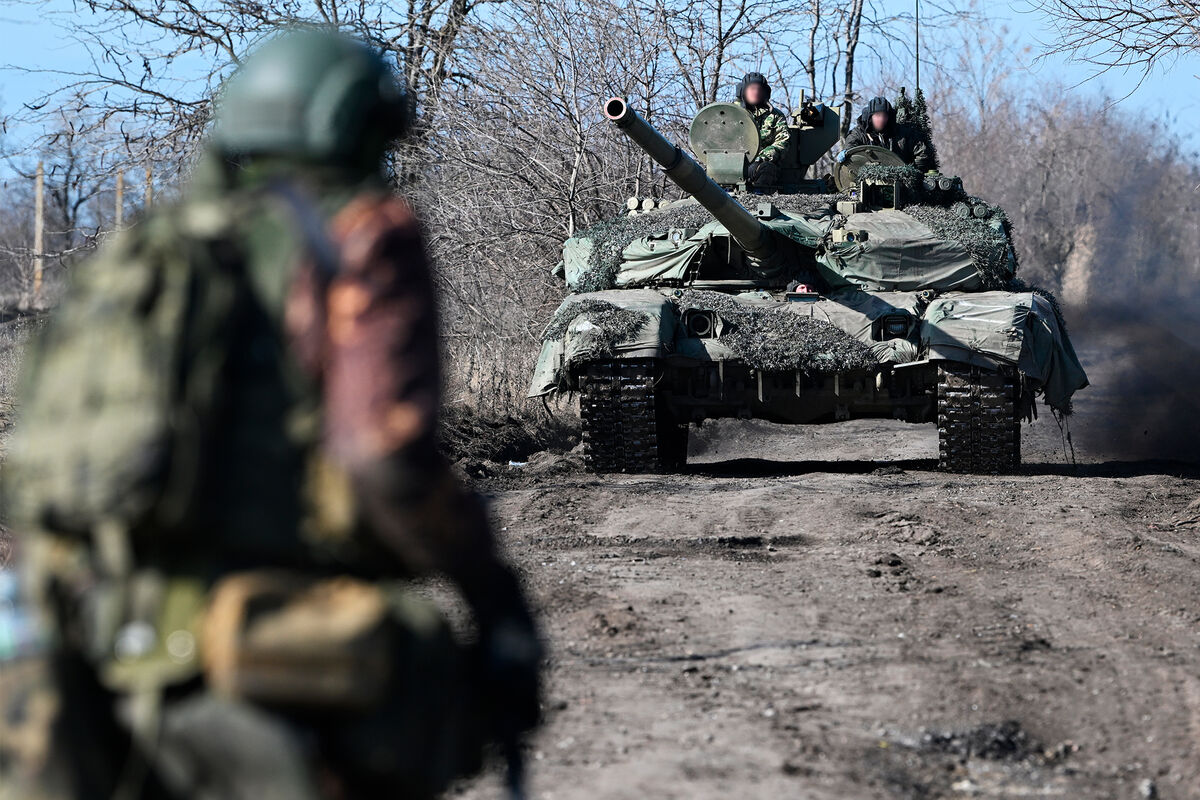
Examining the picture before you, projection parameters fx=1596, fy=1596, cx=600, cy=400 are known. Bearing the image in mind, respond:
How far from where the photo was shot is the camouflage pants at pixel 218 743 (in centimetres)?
192

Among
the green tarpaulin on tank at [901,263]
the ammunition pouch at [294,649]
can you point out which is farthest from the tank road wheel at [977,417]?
the ammunition pouch at [294,649]

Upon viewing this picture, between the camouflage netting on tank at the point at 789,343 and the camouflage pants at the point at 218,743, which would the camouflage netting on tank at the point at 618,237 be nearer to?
the camouflage netting on tank at the point at 789,343

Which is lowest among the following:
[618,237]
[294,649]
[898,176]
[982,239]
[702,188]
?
[294,649]

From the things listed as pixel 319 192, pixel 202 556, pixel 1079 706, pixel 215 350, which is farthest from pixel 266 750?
pixel 1079 706

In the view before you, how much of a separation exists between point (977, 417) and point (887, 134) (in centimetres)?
398

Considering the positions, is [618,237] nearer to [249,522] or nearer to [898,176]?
[898,176]

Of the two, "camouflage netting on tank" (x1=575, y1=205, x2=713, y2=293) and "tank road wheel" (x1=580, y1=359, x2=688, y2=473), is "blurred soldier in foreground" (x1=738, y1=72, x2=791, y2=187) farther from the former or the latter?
"tank road wheel" (x1=580, y1=359, x2=688, y2=473)

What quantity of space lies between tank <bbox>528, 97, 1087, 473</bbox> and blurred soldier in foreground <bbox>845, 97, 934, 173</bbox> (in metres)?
1.04

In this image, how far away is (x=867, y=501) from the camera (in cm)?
934

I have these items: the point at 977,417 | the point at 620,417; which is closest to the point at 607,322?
the point at 620,417

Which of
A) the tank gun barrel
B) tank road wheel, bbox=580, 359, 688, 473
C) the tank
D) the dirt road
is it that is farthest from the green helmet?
tank road wheel, bbox=580, 359, 688, 473

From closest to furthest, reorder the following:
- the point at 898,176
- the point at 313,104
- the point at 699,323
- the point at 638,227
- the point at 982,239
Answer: the point at 313,104 < the point at 699,323 < the point at 982,239 < the point at 638,227 < the point at 898,176

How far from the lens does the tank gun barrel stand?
31.4 feet

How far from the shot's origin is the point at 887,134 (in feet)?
46.9
